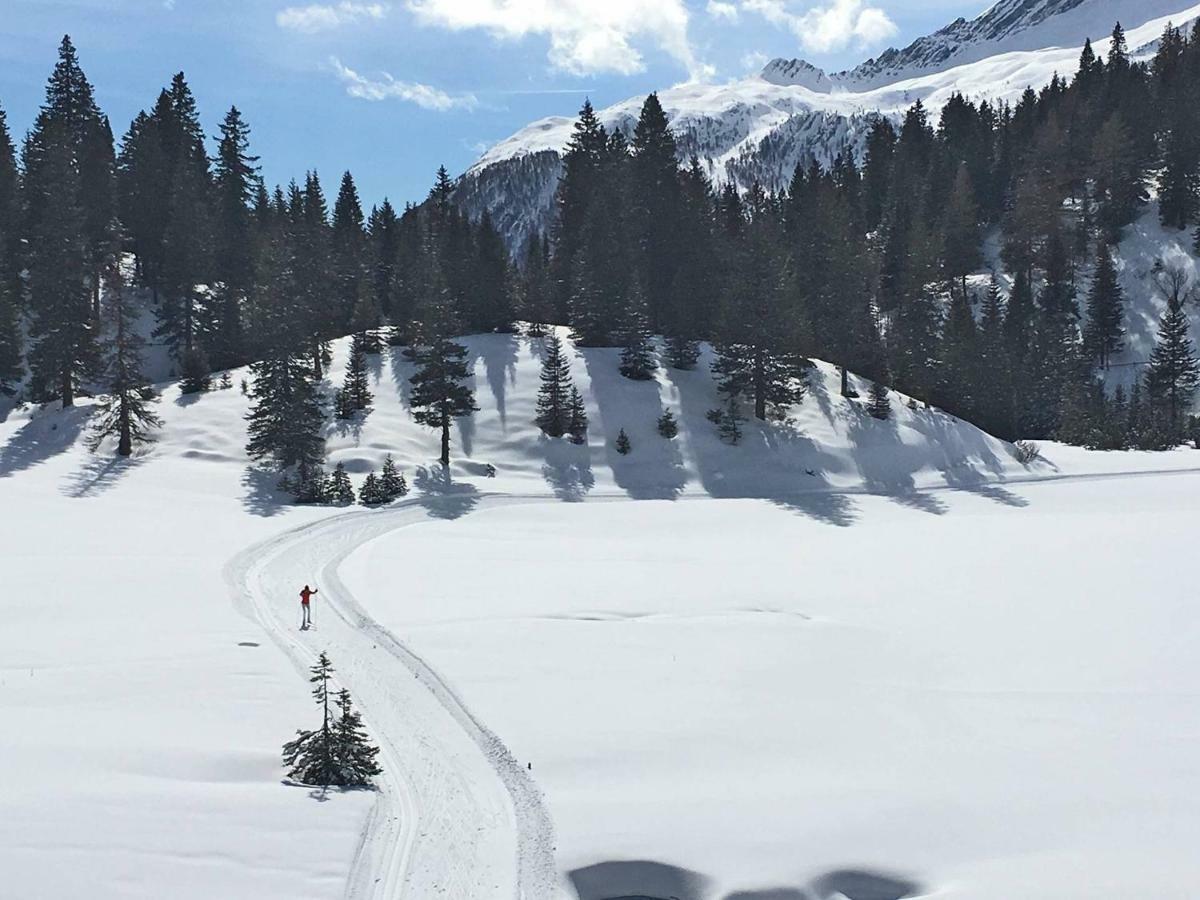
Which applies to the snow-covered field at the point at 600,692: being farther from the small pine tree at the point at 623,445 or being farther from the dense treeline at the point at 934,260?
the dense treeline at the point at 934,260

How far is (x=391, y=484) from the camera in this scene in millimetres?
41812

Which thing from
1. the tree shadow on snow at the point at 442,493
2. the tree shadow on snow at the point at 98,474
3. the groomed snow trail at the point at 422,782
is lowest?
the groomed snow trail at the point at 422,782

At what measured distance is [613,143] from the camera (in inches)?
2714

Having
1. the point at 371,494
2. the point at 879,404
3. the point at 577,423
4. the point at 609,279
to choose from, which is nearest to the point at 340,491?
the point at 371,494

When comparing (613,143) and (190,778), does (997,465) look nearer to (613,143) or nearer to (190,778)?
(613,143)

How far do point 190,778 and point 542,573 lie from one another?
1659 cm

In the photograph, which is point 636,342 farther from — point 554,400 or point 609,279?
point 554,400

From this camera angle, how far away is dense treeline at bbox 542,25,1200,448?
5650cm

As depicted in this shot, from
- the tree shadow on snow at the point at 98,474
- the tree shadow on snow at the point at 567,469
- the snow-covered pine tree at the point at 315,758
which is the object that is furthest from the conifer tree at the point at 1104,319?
the snow-covered pine tree at the point at 315,758

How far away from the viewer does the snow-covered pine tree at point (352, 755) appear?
13.3 m

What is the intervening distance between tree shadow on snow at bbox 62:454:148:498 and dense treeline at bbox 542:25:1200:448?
29.7 meters

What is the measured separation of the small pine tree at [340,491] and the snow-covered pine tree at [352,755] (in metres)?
27.6

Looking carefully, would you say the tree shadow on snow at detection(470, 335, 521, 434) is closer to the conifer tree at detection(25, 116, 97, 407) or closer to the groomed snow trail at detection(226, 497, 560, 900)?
the conifer tree at detection(25, 116, 97, 407)

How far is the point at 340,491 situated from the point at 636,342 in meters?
22.5
